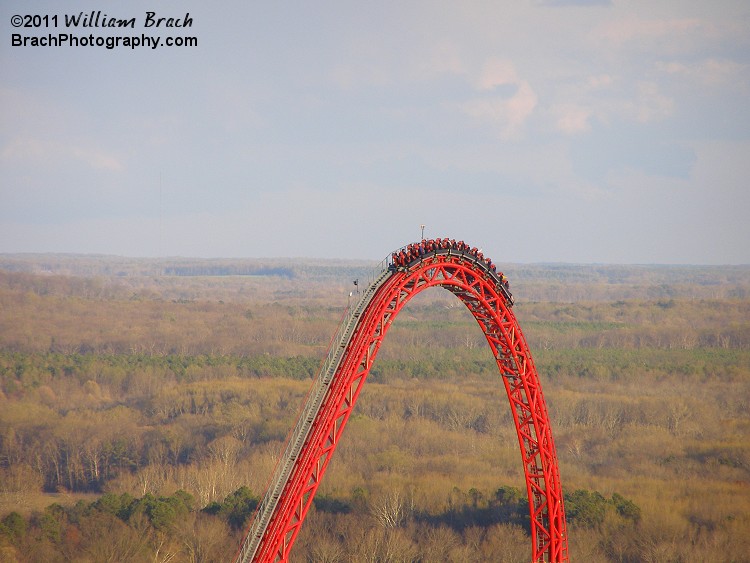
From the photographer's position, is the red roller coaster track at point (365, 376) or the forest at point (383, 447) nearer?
the red roller coaster track at point (365, 376)

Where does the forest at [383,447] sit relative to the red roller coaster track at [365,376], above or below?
below

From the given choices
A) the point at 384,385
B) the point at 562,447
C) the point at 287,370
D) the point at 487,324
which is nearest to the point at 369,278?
the point at 487,324

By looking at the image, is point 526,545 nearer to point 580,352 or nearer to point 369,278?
point 369,278

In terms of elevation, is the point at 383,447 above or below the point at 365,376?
below

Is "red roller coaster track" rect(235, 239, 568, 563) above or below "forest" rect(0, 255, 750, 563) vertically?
above

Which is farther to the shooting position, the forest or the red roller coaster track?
the forest
